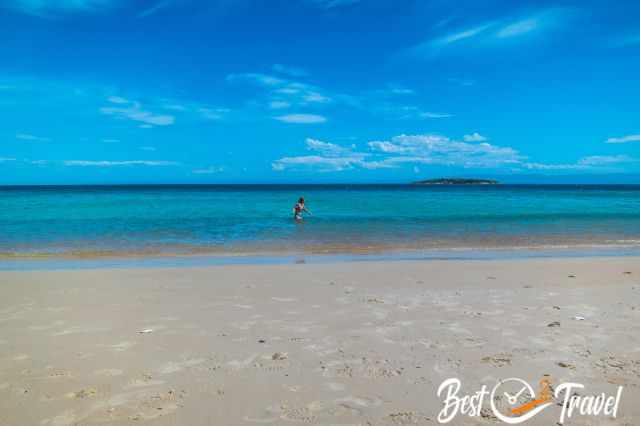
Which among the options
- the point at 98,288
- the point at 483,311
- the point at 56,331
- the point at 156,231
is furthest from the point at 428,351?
the point at 156,231

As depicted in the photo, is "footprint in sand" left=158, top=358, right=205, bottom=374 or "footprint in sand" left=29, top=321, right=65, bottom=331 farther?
"footprint in sand" left=29, top=321, right=65, bottom=331

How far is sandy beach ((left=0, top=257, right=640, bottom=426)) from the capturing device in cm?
394

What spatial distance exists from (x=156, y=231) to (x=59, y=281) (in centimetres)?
1181

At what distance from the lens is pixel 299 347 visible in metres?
5.38

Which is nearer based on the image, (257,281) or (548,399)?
(548,399)

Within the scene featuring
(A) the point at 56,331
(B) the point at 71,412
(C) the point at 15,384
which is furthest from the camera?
(A) the point at 56,331

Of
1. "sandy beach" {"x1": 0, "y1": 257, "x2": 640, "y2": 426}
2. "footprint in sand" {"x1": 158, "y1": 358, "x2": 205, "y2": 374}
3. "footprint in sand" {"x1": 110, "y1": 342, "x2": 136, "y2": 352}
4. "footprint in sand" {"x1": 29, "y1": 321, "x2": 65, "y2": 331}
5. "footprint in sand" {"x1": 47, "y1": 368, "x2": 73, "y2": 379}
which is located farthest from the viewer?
"footprint in sand" {"x1": 29, "y1": 321, "x2": 65, "y2": 331}

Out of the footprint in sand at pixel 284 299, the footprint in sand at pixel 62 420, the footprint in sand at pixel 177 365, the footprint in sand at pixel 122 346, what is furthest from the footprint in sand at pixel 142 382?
the footprint in sand at pixel 284 299

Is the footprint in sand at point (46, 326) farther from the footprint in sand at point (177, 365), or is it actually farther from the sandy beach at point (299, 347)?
the footprint in sand at point (177, 365)

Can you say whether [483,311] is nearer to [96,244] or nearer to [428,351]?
[428,351]

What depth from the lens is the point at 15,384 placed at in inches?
173

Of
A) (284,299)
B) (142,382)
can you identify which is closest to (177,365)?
(142,382)

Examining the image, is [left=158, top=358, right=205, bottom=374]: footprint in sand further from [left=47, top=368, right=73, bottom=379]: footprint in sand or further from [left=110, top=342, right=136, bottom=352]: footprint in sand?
[left=47, top=368, right=73, bottom=379]: footprint in sand

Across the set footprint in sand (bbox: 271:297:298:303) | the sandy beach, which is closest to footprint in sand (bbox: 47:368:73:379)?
the sandy beach
